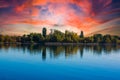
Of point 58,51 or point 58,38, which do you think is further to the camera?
point 58,38

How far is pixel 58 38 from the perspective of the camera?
73188 millimetres

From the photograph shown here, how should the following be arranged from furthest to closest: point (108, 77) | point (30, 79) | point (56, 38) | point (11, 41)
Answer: point (11, 41) < point (56, 38) < point (108, 77) < point (30, 79)

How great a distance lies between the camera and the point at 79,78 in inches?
470

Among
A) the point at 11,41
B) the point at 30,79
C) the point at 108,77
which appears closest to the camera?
the point at 30,79

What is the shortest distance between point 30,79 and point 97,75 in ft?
13.3

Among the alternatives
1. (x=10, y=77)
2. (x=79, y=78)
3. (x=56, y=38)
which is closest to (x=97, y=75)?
(x=79, y=78)

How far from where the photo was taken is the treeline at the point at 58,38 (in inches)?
2886

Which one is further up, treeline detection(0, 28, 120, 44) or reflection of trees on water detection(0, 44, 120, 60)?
treeline detection(0, 28, 120, 44)

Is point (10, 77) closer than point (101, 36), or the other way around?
point (10, 77)

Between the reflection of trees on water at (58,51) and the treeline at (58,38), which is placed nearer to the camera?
the reflection of trees on water at (58,51)

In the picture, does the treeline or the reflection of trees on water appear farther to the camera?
the treeline

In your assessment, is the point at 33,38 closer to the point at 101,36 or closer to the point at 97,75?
the point at 101,36

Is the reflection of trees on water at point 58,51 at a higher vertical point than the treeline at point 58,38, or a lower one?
lower

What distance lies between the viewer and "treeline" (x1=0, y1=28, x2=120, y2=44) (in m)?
73.3
